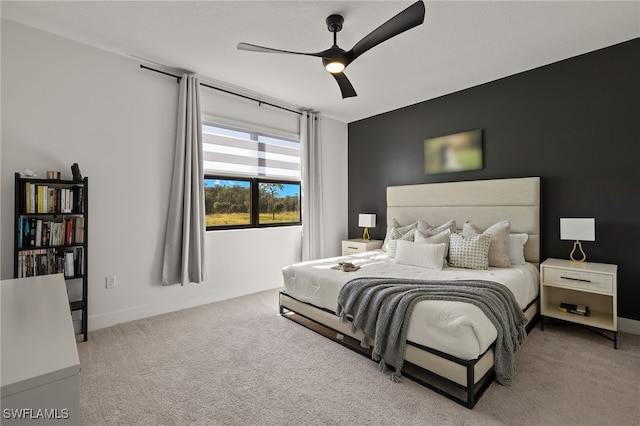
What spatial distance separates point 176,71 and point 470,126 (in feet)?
12.4

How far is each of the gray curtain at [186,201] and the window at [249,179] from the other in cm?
36

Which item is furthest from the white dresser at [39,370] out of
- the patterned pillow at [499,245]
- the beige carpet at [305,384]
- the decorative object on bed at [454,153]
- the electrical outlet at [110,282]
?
the decorative object on bed at [454,153]

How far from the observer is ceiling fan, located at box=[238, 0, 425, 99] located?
2.01 m

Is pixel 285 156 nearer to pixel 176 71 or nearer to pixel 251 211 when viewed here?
pixel 251 211

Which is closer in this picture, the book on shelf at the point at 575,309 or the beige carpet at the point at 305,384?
the beige carpet at the point at 305,384

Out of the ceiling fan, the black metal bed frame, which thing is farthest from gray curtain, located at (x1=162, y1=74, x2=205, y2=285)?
the black metal bed frame

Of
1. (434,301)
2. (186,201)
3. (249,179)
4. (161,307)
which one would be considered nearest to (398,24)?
(434,301)

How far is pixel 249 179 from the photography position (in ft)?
14.8

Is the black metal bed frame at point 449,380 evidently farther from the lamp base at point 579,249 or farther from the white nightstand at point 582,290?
the lamp base at point 579,249

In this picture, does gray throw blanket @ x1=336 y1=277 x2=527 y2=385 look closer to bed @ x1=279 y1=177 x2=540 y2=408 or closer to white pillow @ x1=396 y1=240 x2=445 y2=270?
bed @ x1=279 y1=177 x2=540 y2=408

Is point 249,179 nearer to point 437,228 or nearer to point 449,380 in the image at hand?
point 437,228

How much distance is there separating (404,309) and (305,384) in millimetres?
885

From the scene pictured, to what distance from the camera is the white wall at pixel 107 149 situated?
2729 millimetres

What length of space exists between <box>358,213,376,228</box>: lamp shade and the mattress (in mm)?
848
